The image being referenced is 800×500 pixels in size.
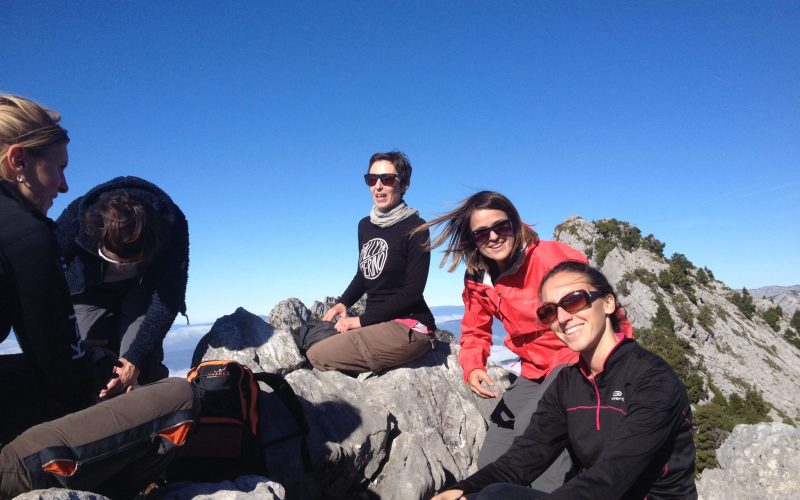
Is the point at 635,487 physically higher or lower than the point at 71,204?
lower


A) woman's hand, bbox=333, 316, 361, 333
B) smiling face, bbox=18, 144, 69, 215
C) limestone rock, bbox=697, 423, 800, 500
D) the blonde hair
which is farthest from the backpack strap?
limestone rock, bbox=697, 423, 800, 500

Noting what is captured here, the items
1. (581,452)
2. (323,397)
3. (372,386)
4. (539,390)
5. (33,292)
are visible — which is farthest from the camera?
(372,386)

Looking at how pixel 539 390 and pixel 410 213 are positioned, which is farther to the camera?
pixel 410 213

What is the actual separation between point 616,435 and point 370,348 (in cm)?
455

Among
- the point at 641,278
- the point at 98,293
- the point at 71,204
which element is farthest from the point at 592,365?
the point at 641,278

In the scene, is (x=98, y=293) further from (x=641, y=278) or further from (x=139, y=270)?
(x=641, y=278)

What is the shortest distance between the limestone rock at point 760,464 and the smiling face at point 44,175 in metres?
13.7

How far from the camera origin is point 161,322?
229 inches

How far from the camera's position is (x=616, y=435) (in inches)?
124

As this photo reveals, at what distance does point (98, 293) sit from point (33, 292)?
9.90ft

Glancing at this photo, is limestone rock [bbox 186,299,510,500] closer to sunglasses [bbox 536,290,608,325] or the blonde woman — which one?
the blonde woman

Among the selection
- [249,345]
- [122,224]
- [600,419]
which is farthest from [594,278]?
[249,345]

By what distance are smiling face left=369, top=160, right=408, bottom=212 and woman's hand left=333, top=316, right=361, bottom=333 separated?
5.96 feet

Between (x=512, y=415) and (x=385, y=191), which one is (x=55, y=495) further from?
(x=385, y=191)
